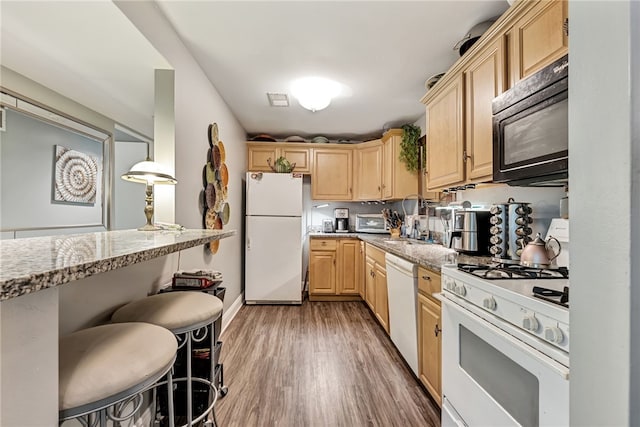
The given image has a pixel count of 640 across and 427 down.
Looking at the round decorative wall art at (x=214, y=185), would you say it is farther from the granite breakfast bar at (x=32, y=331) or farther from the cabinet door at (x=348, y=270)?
the granite breakfast bar at (x=32, y=331)

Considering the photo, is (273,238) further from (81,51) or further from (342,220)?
(81,51)

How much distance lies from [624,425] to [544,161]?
104 cm

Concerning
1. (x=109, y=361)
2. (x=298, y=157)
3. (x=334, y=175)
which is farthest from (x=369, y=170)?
(x=109, y=361)

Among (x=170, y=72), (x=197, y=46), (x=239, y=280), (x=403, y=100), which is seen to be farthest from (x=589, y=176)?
(x=239, y=280)

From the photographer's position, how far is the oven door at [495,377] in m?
0.79

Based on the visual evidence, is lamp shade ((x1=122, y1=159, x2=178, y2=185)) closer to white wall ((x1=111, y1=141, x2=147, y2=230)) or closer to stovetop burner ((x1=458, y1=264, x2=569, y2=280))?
stovetop burner ((x1=458, y1=264, x2=569, y2=280))

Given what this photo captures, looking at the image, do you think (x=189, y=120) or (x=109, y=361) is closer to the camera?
(x=109, y=361)

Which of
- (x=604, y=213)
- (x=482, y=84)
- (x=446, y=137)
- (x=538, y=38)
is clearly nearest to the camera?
(x=604, y=213)

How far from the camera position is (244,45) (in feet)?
6.61

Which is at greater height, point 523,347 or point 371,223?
point 371,223

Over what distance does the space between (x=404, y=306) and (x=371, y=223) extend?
2232 mm

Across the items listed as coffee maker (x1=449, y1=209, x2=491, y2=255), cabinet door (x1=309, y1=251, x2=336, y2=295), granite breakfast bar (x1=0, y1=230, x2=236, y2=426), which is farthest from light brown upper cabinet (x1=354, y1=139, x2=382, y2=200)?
granite breakfast bar (x1=0, y1=230, x2=236, y2=426)

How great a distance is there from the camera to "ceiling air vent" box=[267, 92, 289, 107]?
2844mm

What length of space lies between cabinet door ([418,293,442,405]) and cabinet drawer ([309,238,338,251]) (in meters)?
2.05
